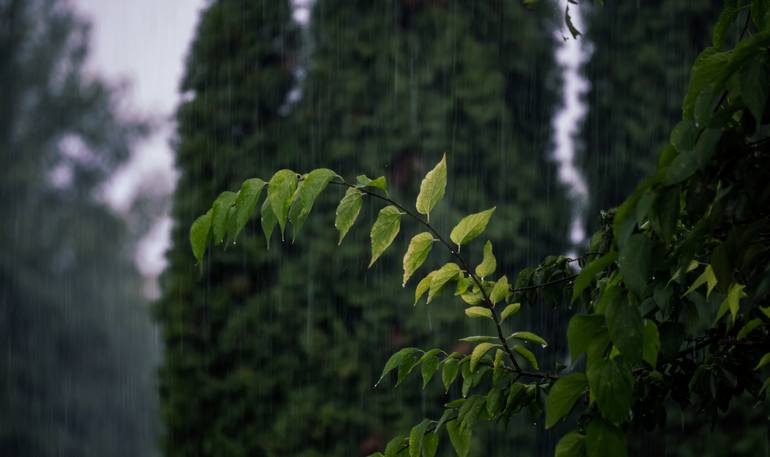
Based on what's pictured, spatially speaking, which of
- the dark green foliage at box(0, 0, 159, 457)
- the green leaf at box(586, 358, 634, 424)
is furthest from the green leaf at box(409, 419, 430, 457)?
the dark green foliage at box(0, 0, 159, 457)

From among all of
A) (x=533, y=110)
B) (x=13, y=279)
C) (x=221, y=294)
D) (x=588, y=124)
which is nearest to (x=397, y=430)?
(x=221, y=294)

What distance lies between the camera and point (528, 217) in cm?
470

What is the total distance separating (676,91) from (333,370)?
3102mm

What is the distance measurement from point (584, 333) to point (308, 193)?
44cm

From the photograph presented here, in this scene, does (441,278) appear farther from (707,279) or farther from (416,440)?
(707,279)

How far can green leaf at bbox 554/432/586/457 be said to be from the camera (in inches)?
32.7

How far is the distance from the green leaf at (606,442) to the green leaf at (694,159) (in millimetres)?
276

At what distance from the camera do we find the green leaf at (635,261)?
704 mm

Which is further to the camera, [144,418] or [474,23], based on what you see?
[144,418]

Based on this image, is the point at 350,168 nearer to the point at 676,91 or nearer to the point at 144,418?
the point at 676,91

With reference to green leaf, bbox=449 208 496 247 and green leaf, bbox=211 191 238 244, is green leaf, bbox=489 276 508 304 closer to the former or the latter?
green leaf, bbox=449 208 496 247

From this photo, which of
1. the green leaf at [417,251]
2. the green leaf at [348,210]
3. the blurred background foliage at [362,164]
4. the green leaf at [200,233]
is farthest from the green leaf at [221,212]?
the blurred background foliage at [362,164]

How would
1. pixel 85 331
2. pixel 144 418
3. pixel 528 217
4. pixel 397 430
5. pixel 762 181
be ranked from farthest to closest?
1. pixel 144 418
2. pixel 85 331
3. pixel 528 217
4. pixel 397 430
5. pixel 762 181

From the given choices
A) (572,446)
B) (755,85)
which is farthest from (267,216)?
(755,85)
